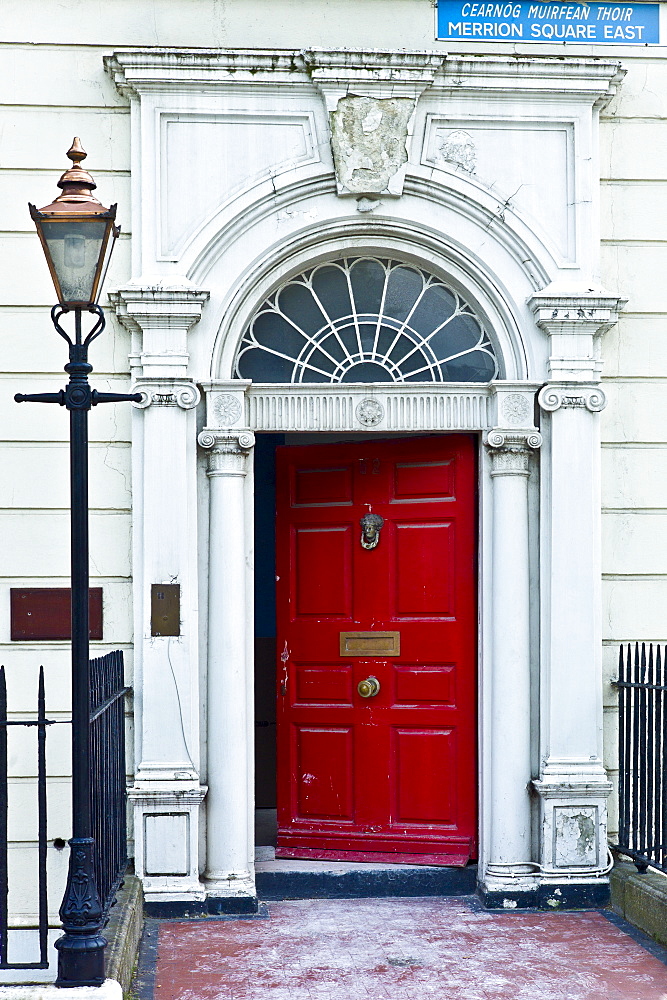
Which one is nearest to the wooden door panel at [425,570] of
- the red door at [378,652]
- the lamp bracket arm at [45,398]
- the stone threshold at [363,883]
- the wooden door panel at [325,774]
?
the red door at [378,652]

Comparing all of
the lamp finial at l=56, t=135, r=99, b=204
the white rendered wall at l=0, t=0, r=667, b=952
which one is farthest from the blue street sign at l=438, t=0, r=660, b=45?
the lamp finial at l=56, t=135, r=99, b=204

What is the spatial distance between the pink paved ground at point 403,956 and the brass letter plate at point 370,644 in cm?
145

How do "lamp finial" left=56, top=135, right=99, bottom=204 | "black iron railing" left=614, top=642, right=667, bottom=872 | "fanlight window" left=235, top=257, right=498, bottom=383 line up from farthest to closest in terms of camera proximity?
1. "fanlight window" left=235, top=257, right=498, bottom=383
2. "black iron railing" left=614, top=642, right=667, bottom=872
3. "lamp finial" left=56, top=135, right=99, bottom=204

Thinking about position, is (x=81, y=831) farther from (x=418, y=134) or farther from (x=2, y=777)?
(x=418, y=134)

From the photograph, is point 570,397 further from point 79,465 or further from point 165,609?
point 79,465

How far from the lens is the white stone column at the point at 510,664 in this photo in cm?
645

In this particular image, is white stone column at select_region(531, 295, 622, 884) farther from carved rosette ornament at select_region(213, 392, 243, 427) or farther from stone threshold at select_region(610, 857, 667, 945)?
carved rosette ornament at select_region(213, 392, 243, 427)

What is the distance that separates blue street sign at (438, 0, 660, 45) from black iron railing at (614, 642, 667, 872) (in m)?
3.63

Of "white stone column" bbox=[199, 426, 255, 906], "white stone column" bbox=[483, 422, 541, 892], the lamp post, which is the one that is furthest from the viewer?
"white stone column" bbox=[483, 422, 541, 892]

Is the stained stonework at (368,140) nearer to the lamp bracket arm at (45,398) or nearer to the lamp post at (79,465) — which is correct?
the lamp post at (79,465)

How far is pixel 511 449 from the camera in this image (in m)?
6.55

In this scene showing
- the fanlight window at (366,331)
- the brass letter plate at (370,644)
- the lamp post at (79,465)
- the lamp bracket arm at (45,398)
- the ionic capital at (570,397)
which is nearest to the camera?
the lamp post at (79,465)

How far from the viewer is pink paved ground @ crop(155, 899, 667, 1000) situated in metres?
5.19

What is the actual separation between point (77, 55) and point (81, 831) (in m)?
4.45
